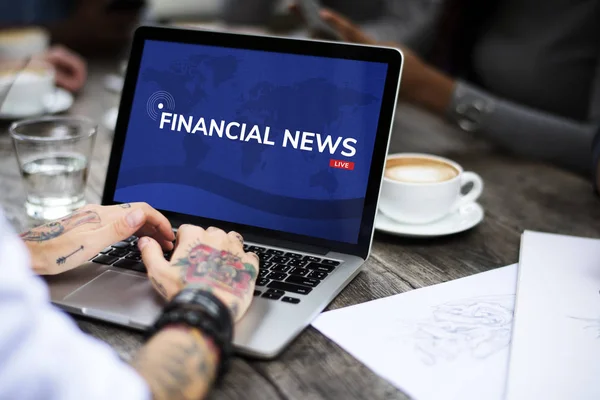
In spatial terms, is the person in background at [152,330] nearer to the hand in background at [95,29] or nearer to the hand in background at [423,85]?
the hand in background at [423,85]

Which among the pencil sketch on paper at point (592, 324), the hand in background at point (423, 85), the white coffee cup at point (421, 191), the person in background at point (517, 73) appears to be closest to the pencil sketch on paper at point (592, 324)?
the pencil sketch on paper at point (592, 324)

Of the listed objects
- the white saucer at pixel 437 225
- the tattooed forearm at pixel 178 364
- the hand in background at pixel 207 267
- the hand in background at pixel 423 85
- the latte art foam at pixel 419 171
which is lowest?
the hand in background at pixel 423 85

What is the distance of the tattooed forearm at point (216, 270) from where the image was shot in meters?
0.64

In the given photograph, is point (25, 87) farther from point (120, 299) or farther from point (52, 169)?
point (120, 299)

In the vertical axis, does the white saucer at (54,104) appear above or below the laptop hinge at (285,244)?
below

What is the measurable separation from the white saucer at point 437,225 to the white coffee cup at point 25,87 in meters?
0.88

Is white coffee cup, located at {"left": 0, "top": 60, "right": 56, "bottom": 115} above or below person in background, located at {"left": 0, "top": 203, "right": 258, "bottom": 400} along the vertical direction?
below

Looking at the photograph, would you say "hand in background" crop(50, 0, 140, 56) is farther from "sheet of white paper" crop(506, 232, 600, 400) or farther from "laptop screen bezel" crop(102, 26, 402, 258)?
"sheet of white paper" crop(506, 232, 600, 400)

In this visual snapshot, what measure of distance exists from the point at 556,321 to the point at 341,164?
1.02 feet

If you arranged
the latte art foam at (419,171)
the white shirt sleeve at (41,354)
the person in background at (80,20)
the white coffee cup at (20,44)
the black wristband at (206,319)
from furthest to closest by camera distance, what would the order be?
the person in background at (80,20), the white coffee cup at (20,44), the latte art foam at (419,171), the black wristband at (206,319), the white shirt sleeve at (41,354)

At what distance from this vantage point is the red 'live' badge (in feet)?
2.59

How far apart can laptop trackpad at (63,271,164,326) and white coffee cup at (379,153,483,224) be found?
0.36 meters

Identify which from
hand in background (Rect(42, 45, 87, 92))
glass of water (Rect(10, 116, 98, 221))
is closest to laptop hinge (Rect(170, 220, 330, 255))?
glass of water (Rect(10, 116, 98, 221))

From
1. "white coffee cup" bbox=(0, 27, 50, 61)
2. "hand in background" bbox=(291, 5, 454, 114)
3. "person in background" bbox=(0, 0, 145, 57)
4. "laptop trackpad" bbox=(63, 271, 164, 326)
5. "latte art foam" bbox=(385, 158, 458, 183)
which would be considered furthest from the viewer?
"person in background" bbox=(0, 0, 145, 57)
